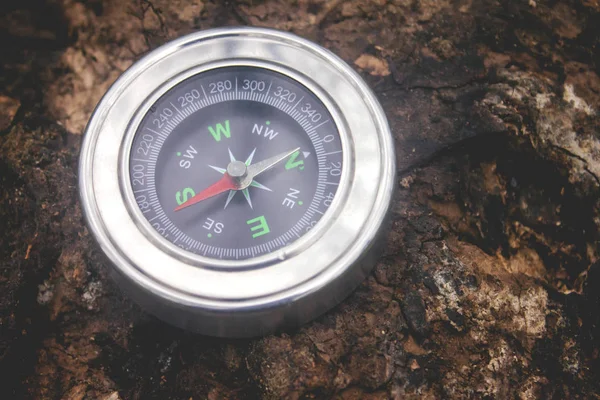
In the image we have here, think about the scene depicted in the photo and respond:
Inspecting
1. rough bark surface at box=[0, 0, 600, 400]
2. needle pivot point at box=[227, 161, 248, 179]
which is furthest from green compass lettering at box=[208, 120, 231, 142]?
rough bark surface at box=[0, 0, 600, 400]

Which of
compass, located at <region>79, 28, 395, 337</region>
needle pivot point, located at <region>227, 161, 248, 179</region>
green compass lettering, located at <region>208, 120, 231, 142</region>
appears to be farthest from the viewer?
green compass lettering, located at <region>208, 120, 231, 142</region>

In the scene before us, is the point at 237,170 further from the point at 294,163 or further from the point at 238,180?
the point at 294,163

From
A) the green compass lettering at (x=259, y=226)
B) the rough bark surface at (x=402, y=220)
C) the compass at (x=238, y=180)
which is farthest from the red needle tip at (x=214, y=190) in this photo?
the rough bark surface at (x=402, y=220)

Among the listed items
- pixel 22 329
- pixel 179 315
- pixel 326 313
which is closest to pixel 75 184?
pixel 22 329

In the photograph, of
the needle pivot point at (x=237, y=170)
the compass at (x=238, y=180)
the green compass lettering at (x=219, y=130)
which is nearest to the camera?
the compass at (x=238, y=180)

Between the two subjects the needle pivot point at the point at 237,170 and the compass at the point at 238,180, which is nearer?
the compass at the point at 238,180

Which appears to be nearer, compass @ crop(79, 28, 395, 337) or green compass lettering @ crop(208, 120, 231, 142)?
compass @ crop(79, 28, 395, 337)

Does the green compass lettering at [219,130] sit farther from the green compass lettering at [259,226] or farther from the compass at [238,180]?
the green compass lettering at [259,226]

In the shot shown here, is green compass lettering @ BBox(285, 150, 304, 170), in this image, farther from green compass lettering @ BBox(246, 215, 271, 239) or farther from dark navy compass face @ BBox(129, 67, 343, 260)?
Result: green compass lettering @ BBox(246, 215, 271, 239)

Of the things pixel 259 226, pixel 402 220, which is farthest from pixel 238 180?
pixel 402 220
